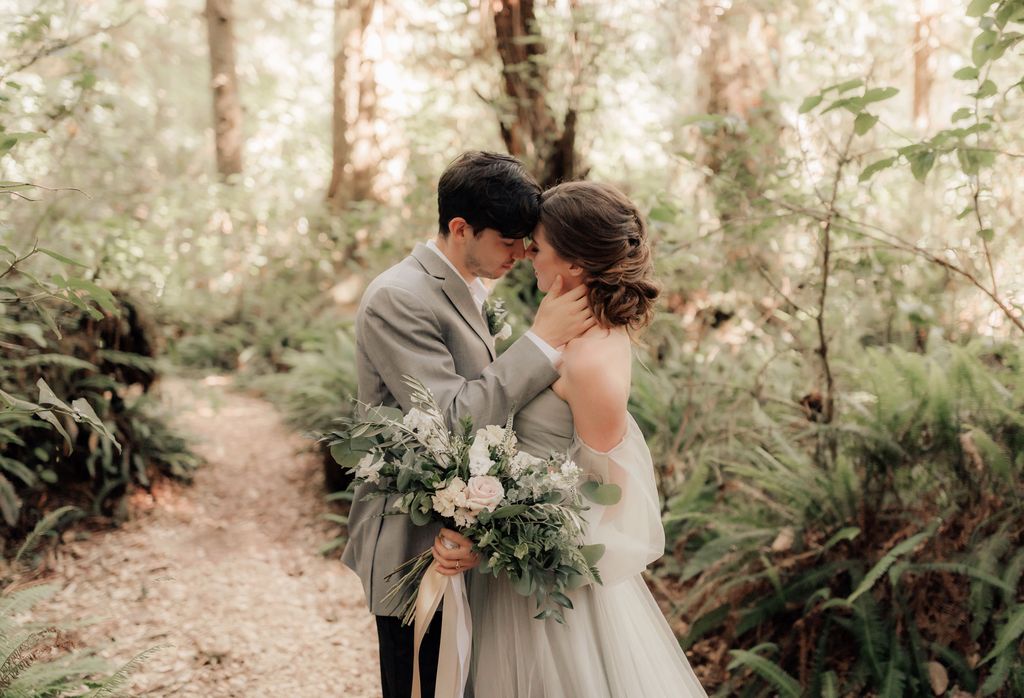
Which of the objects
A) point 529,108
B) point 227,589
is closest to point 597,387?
point 227,589

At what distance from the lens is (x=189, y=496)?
577cm

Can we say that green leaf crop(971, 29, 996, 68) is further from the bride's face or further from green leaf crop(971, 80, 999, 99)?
the bride's face

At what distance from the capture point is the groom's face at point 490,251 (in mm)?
2535

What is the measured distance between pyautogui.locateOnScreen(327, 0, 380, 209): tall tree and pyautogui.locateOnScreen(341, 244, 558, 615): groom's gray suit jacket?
7.69 m

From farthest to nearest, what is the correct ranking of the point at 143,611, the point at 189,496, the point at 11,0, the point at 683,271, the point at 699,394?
the point at 11,0 < the point at 683,271 < the point at 189,496 < the point at 699,394 < the point at 143,611

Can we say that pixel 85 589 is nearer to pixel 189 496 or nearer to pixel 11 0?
pixel 189 496

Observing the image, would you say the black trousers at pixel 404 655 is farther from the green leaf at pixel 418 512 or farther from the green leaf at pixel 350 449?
the green leaf at pixel 350 449

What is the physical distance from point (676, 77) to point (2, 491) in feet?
22.8

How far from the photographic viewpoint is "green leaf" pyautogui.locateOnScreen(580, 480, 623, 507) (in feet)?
7.70

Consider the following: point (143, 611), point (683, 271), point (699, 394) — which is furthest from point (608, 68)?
point (143, 611)

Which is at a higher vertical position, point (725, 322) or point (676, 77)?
point (676, 77)

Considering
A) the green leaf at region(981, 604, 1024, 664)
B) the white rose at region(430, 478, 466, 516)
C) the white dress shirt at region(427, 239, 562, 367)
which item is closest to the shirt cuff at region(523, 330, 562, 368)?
the white dress shirt at region(427, 239, 562, 367)

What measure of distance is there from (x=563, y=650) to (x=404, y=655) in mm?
538

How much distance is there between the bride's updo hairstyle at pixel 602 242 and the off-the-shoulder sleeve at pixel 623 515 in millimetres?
400
